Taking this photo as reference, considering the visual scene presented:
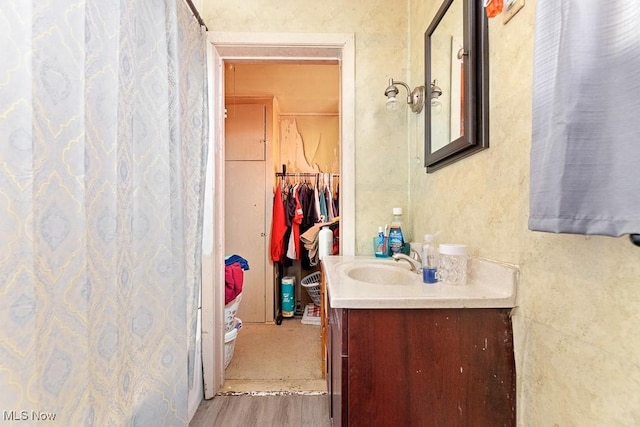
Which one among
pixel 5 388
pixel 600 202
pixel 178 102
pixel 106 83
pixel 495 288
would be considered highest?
pixel 178 102

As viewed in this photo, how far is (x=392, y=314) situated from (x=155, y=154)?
0.95m

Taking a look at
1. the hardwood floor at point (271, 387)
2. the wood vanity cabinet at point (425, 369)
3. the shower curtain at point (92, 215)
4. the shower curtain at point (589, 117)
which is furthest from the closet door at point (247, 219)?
the shower curtain at point (589, 117)

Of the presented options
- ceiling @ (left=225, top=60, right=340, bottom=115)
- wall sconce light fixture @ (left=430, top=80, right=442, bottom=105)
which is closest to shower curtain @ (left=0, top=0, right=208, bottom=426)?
wall sconce light fixture @ (left=430, top=80, right=442, bottom=105)

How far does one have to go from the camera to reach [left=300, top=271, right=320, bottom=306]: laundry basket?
309 centimetres

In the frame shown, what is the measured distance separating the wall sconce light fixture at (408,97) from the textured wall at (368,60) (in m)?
0.11

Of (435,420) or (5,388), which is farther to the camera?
(435,420)

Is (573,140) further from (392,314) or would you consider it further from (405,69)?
(405,69)

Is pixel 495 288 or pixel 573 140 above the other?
pixel 573 140

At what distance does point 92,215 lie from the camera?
77 cm

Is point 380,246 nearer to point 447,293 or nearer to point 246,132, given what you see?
point 447,293

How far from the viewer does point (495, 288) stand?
0.84 meters

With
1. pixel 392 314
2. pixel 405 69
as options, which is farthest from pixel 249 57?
pixel 392 314

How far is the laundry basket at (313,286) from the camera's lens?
309 centimetres

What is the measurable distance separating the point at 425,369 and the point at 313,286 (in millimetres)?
2374
